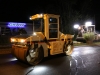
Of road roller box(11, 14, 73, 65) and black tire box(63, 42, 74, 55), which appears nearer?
road roller box(11, 14, 73, 65)

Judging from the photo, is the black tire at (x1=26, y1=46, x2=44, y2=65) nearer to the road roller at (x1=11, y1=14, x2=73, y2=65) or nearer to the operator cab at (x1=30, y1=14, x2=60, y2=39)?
the road roller at (x1=11, y1=14, x2=73, y2=65)

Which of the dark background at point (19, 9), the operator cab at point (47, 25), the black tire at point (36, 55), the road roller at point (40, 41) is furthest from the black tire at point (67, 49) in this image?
the dark background at point (19, 9)

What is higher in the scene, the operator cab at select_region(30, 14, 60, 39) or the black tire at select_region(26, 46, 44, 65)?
the operator cab at select_region(30, 14, 60, 39)

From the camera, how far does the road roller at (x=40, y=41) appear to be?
1000 centimetres

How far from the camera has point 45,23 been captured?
36.3ft

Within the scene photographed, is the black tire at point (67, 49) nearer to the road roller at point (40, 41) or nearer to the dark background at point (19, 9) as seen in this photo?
the road roller at point (40, 41)

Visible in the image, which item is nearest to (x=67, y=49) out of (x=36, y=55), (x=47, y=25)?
(x=47, y=25)

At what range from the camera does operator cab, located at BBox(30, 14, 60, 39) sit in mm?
11109

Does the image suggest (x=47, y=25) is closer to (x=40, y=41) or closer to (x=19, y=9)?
(x=40, y=41)

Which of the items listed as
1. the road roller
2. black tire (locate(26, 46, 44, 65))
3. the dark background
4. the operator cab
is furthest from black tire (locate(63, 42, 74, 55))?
Answer: the dark background

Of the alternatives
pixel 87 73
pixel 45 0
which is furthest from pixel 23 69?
pixel 45 0

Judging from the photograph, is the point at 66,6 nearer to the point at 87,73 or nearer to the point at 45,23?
the point at 45,23

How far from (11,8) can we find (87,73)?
28.8m

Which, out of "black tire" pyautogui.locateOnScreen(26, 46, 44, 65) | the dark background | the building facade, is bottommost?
"black tire" pyautogui.locateOnScreen(26, 46, 44, 65)
